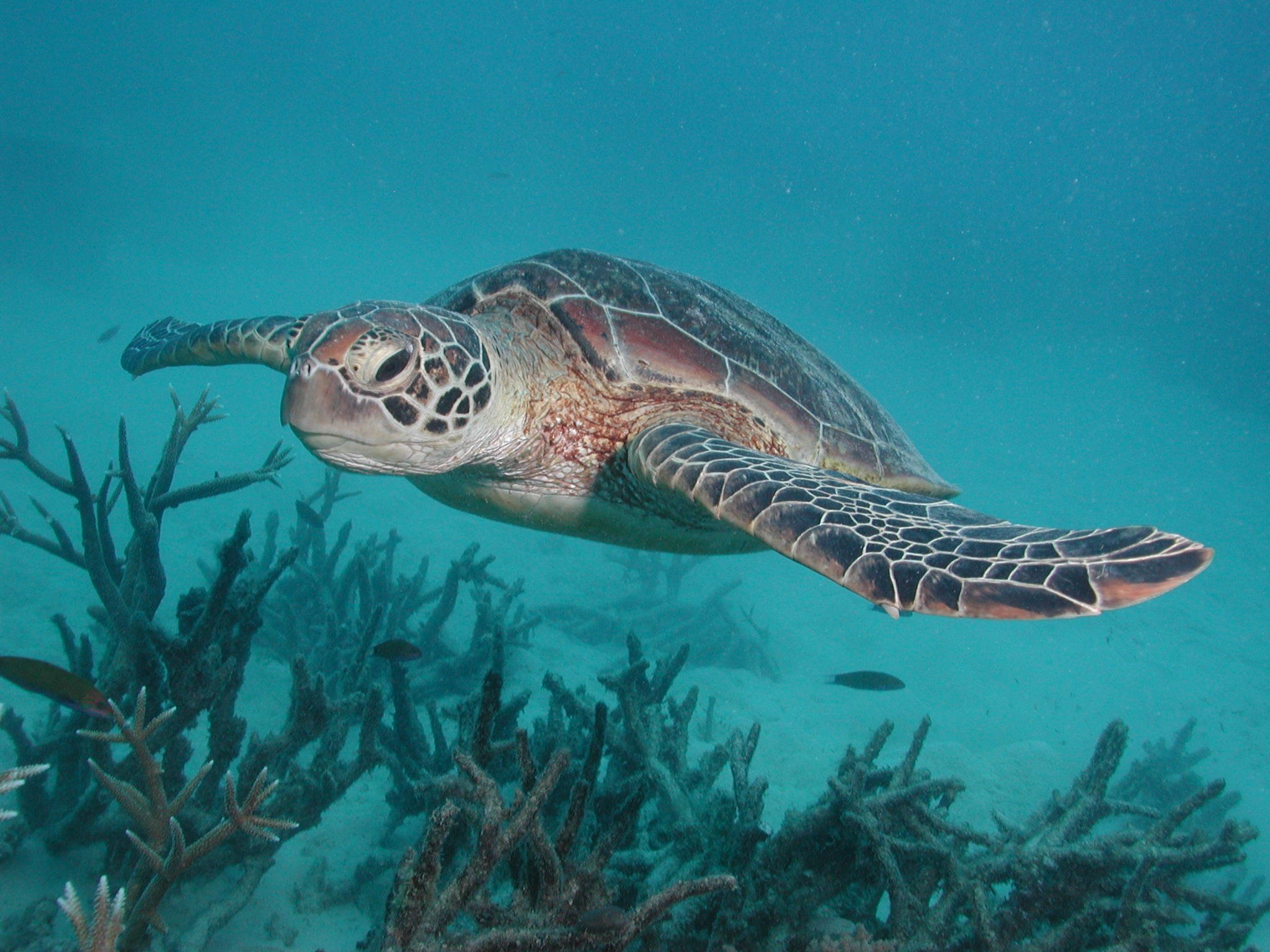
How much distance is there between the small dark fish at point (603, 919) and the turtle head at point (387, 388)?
1.63 meters

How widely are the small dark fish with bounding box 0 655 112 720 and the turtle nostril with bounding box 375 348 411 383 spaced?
1.50m

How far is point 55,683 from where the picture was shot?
2129 millimetres

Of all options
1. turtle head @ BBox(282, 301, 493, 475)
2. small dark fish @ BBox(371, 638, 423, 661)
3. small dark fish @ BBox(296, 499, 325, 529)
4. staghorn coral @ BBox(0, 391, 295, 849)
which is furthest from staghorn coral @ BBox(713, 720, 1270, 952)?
small dark fish @ BBox(296, 499, 325, 529)

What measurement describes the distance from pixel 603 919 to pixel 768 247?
5129cm

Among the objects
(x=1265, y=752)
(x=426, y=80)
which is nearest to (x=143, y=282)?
(x=426, y=80)

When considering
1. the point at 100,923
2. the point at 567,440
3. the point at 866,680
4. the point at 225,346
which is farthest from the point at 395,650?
the point at 866,680

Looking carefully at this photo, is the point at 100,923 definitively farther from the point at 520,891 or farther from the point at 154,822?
the point at 520,891

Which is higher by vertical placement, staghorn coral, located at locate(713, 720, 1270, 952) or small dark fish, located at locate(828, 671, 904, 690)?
small dark fish, located at locate(828, 671, 904, 690)

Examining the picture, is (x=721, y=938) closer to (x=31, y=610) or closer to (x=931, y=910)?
(x=931, y=910)

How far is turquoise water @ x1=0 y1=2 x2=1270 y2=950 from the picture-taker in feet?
44.9

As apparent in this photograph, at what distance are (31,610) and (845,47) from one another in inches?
2671

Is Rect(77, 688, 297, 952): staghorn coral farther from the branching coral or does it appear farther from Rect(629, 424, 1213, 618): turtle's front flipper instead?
Rect(629, 424, 1213, 618): turtle's front flipper

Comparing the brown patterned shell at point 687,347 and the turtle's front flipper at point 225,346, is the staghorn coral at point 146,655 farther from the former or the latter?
the brown patterned shell at point 687,347

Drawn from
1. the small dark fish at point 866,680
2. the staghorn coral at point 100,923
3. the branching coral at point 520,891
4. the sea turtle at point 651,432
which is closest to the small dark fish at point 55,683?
the staghorn coral at point 100,923
